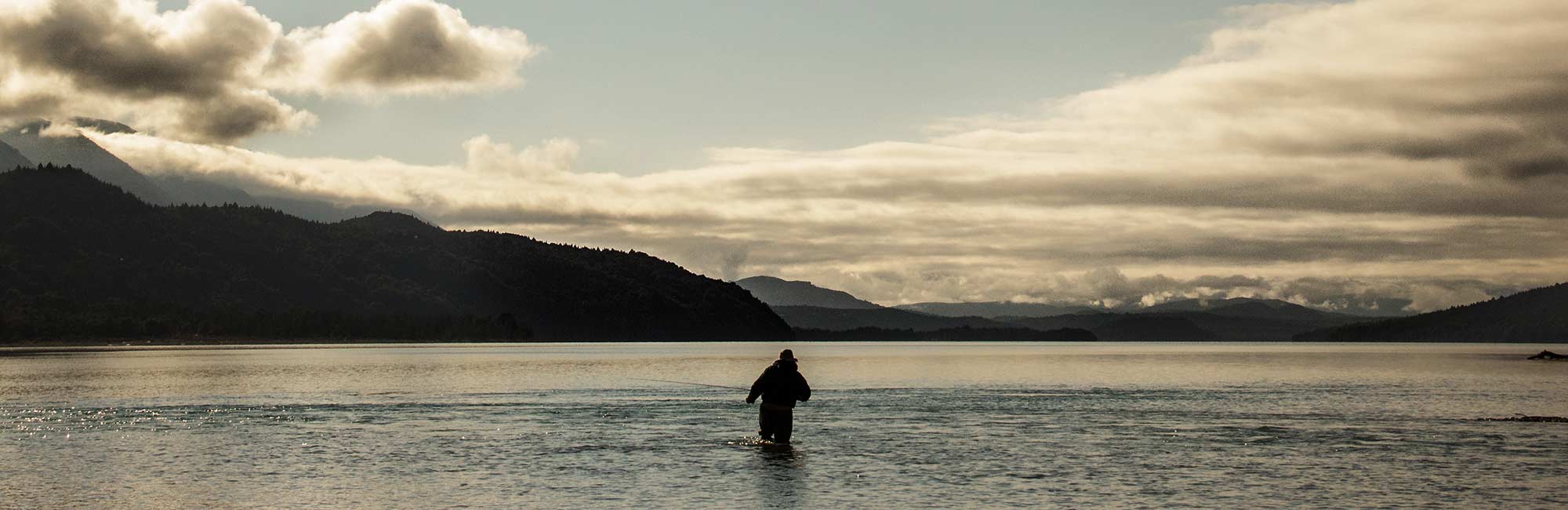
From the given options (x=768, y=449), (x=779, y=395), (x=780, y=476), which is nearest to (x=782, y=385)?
(x=779, y=395)

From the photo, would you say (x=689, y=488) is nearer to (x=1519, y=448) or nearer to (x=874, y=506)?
(x=874, y=506)

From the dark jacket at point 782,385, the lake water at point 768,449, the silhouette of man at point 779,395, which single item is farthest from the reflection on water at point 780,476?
the dark jacket at point 782,385

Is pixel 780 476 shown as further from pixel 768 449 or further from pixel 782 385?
pixel 782 385

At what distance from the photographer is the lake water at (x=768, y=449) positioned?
3622 centimetres

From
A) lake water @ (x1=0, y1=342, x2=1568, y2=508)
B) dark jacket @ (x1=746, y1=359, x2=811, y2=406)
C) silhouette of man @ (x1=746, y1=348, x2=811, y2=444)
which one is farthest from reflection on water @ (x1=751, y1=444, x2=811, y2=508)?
dark jacket @ (x1=746, y1=359, x2=811, y2=406)

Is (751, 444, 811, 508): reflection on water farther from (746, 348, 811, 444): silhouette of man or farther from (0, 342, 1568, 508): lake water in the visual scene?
(746, 348, 811, 444): silhouette of man

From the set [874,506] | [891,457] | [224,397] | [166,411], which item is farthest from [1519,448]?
[224,397]

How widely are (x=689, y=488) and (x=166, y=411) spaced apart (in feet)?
142

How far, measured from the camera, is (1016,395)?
300 ft

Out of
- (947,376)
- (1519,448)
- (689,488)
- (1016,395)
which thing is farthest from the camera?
(947,376)

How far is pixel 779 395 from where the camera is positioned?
160ft

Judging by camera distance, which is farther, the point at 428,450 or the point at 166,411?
the point at 166,411

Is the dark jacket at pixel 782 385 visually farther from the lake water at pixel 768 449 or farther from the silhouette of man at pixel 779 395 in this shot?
the lake water at pixel 768 449

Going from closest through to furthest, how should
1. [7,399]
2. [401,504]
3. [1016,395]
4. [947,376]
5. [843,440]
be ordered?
[401,504] → [843,440] → [7,399] → [1016,395] → [947,376]
